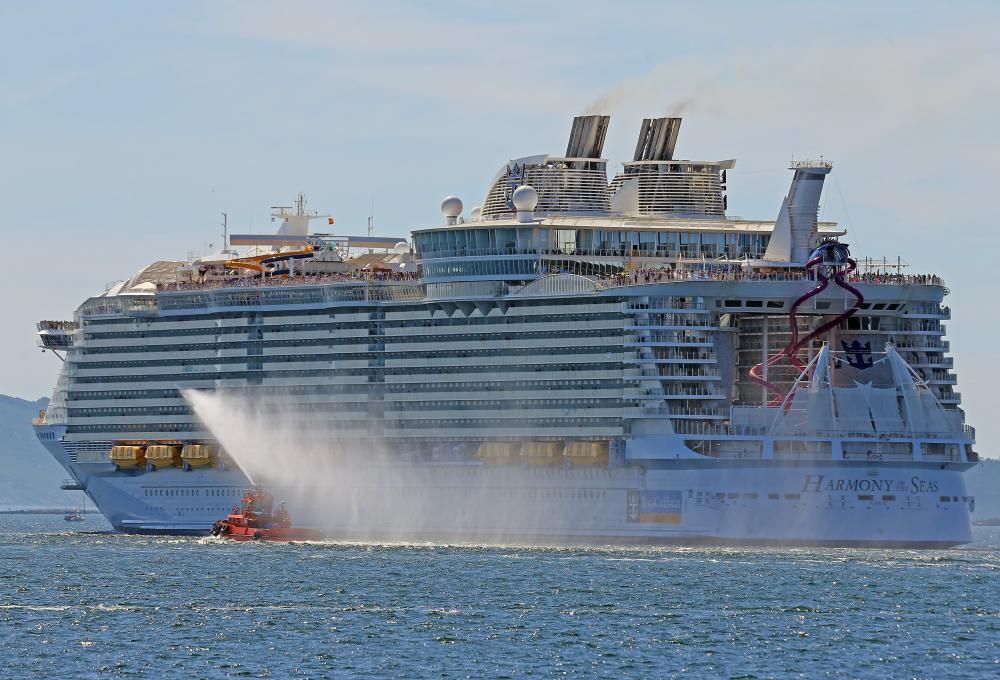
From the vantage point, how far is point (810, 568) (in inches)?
3858

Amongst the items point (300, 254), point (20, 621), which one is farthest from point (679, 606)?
point (300, 254)

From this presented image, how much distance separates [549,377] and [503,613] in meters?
35.6

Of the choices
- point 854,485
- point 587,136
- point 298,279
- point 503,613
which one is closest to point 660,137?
point 587,136

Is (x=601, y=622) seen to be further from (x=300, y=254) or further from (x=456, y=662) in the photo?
(x=300, y=254)

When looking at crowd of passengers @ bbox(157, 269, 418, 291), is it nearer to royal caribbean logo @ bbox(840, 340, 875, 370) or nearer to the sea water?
the sea water

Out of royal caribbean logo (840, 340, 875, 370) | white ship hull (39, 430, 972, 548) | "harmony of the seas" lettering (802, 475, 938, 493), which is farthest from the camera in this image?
royal caribbean logo (840, 340, 875, 370)

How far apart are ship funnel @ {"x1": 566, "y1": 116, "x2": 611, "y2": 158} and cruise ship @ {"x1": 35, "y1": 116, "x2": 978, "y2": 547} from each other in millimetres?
123

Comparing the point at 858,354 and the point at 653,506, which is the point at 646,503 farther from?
the point at 858,354

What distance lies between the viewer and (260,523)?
11956 cm

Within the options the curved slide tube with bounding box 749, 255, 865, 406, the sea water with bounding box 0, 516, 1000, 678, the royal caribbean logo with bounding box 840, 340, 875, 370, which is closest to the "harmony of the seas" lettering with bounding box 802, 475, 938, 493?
the sea water with bounding box 0, 516, 1000, 678

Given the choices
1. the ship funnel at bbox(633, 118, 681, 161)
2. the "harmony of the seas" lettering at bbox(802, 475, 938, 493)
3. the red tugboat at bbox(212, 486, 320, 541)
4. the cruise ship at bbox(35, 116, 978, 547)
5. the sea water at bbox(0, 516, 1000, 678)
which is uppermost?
the ship funnel at bbox(633, 118, 681, 161)

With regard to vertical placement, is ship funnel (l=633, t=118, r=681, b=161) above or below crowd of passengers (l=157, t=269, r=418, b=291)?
above

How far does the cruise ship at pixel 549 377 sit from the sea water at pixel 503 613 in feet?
11.9

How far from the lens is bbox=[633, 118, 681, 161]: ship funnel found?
124750 mm
